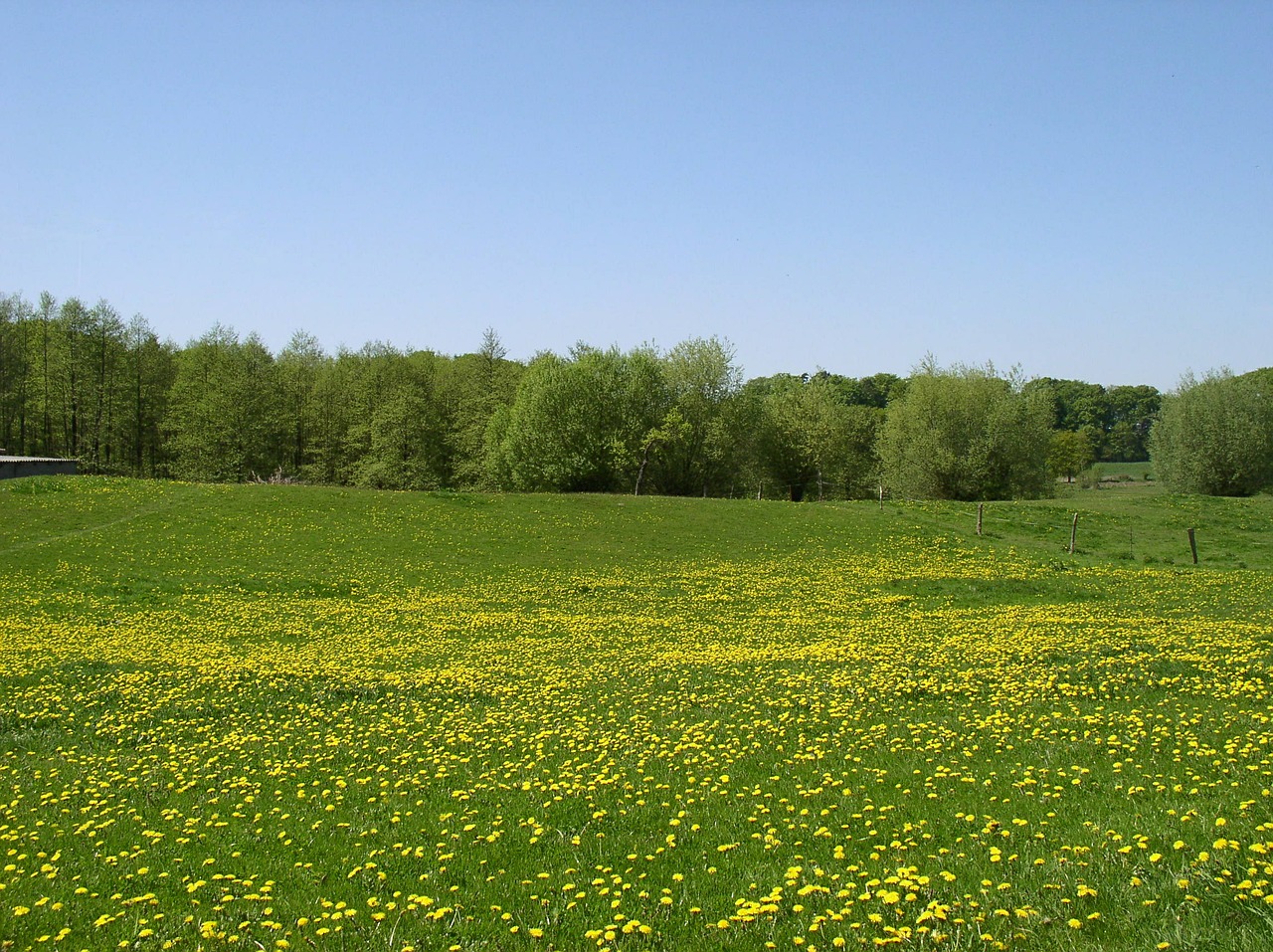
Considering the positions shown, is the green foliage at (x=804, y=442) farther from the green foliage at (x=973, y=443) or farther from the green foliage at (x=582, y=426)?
the green foliage at (x=582, y=426)

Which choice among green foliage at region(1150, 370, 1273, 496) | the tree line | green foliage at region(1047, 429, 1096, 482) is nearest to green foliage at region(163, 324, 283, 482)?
the tree line

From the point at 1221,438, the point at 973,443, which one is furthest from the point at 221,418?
the point at 1221,438

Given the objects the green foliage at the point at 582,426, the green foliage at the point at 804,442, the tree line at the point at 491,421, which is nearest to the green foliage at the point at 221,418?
the tree line at the point at 491,421

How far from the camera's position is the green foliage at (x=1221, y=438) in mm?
77125

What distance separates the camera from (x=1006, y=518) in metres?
53.0

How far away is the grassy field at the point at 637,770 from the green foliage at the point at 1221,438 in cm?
5518

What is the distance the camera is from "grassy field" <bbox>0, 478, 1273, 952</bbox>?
7180 mm

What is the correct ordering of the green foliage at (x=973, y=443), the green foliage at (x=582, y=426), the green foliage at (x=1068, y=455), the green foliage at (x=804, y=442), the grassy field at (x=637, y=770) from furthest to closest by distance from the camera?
the green foliage at (x=1068, y=455) < the green foliage at (x=804, y=442) < the green foliage at (x=973, y=443) < the green foliage at (x=582, y=426) < the grassy field at (x=637, y=770)

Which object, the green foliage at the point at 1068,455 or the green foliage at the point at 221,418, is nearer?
the green foliage at the point at 221,418

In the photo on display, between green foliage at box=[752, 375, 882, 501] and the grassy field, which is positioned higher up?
green foliage at box=[752, 375, 882, 501]

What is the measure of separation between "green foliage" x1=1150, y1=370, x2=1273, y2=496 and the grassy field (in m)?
55.2

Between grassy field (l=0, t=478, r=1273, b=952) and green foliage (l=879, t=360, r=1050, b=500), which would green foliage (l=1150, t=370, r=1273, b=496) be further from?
grassy field (l=0, t=478, r=1273, b=952)

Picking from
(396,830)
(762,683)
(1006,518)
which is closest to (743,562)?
(1006,518)

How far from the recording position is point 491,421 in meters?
83.4
